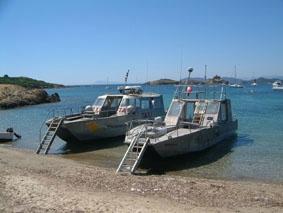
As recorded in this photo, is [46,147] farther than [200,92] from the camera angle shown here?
No

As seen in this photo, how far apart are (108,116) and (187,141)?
9.02 metres

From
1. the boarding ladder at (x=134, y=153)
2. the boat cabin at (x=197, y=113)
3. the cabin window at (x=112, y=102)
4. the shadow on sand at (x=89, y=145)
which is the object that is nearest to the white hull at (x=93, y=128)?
the shadow on sand at (x=89, y=145)

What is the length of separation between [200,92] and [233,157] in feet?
22.6

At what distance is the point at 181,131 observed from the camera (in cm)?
2312

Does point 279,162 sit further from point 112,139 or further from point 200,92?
point 112,139

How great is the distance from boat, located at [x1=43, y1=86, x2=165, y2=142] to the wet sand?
859 cm

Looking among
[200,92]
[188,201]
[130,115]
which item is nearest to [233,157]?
[200,92]

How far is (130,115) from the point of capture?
3002cm

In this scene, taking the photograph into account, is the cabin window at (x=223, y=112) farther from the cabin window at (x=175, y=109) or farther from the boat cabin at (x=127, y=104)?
the boat cabin at (x=127, y=104)

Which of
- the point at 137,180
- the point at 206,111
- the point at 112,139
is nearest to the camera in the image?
the point at 137,180

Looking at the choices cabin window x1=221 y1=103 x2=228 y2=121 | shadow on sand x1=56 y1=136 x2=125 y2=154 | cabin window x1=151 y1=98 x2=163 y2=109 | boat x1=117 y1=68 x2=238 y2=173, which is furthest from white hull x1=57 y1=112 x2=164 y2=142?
cabin window x1=221 y1=103 x2=228 y2=121

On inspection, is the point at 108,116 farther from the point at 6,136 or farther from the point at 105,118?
the point at 6,136

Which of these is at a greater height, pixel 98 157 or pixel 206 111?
pixel 206 111

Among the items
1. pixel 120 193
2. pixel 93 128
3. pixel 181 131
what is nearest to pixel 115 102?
pixel 93 128
